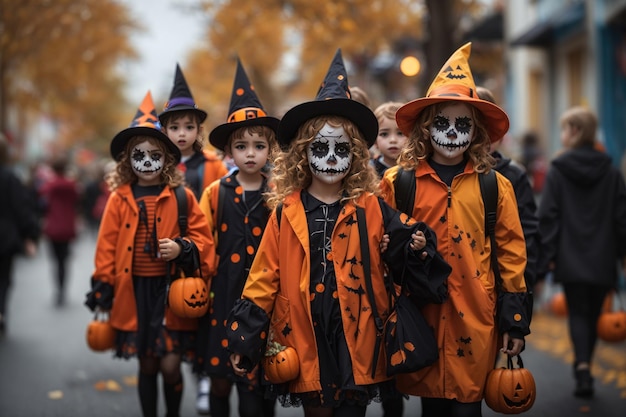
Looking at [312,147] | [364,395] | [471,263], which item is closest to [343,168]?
[312,147]

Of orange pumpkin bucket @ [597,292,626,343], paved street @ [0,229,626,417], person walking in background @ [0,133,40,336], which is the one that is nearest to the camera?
paved street @ [0,229,626,417]

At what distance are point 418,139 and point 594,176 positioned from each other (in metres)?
2.71

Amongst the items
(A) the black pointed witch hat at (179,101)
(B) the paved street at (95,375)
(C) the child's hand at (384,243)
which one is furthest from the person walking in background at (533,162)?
(C) the child's hand at (384,243)

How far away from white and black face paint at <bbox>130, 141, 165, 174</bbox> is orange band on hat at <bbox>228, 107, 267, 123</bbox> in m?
0.56

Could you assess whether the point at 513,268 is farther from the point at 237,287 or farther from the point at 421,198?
the point at 237,287

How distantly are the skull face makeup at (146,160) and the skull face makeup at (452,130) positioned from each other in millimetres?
1865

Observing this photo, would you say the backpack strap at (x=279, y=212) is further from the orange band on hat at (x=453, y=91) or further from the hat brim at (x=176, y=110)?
the hat brim at (x=176, y=110)

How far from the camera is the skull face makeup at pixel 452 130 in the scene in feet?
15.1

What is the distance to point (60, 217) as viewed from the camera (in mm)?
12531

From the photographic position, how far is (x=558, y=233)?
6.99m

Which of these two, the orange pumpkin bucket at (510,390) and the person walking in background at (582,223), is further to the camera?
the person walking in background at (582,223)

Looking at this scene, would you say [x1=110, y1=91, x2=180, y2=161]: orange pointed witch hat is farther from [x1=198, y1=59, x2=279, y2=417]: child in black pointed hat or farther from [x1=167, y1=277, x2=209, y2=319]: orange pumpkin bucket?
[x1=167, y1=277, x2=209, y2=319]: orange pumpkin bucket

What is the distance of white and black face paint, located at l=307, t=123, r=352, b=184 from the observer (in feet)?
14.6

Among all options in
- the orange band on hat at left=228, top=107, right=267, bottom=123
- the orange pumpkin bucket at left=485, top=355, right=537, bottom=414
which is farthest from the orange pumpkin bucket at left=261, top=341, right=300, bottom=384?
the orange band on hat at left=228, top=107, right=267, bottom=123
